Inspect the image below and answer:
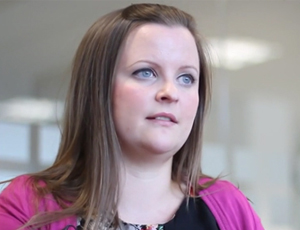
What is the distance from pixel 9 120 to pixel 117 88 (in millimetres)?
518

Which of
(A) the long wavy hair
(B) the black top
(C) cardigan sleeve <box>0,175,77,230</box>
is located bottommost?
(B) the black top

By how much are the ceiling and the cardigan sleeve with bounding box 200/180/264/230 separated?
449mm

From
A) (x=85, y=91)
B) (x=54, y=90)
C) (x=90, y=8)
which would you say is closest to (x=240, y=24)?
(x=90, y=8)

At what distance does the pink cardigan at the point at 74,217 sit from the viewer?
1.89 feet

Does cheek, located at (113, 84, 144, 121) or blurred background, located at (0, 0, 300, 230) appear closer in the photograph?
cheek, located at (113, 84, 144, 121)

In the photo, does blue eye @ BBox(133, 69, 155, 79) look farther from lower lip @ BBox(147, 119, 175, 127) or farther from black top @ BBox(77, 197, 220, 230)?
black top @ BBox(77, 197, 220, 230)

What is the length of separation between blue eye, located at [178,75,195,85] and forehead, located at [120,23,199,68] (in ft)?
0.07

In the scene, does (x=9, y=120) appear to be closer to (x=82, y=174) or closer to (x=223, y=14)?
(x=82, y=174)

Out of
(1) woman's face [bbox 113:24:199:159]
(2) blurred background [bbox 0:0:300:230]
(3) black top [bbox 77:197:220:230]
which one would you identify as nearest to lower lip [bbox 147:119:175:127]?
(1) woman's face [bbox 113:24:199:159]

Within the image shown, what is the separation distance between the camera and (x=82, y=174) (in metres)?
0.65

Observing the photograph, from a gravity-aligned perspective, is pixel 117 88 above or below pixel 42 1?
below

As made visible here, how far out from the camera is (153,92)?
1.92ft

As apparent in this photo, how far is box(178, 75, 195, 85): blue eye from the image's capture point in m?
0.62

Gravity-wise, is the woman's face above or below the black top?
above
